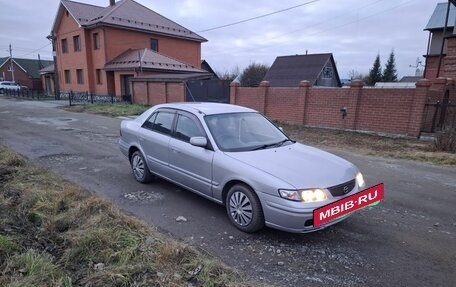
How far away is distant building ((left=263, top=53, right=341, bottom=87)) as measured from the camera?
37688 millimetres

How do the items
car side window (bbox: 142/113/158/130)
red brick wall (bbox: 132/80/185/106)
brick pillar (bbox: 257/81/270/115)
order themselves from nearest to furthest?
1. car side window (bbox: 142/113/158/130)
2. brick pillar (bbox: 257/81/270/115)
3. red brick wall (bbox: 132/80/185/106)

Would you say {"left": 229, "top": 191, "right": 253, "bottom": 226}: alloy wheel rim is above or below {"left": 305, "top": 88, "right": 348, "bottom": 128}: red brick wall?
below

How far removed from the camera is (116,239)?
340 cm

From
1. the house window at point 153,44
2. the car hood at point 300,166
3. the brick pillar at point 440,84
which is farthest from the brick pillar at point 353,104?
the house window at point 153,44

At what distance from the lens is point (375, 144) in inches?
403

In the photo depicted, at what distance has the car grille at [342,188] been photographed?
360 centimetres

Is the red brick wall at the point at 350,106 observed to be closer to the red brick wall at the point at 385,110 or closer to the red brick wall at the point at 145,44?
the red brick wall at the point at 385,110

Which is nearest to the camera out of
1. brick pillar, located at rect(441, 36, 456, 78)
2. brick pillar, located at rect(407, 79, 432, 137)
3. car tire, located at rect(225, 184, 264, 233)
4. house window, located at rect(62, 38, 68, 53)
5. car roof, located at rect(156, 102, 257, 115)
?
car tire, located at rect(225, 184, 264, 233)

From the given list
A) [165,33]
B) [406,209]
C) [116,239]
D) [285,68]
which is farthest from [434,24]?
[116,239]

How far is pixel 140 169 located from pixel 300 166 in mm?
3111

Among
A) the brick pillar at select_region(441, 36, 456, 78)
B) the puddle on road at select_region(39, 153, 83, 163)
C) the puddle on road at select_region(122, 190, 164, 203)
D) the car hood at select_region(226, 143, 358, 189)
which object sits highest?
the brick pillar at select_region(441, 36, 456, 78)

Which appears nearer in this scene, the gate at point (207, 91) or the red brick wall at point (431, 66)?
the gate at point (207, 91)

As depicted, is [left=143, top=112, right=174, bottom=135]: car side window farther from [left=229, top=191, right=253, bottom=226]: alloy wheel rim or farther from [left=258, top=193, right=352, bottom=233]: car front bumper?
[left=258, top=193, right=352, bottom=233]: car front bumper

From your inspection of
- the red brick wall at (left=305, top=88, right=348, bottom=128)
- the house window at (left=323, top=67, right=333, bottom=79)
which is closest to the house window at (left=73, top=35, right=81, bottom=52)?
the red brick wall at (left=305, top=88, right=348, bottom=128)
